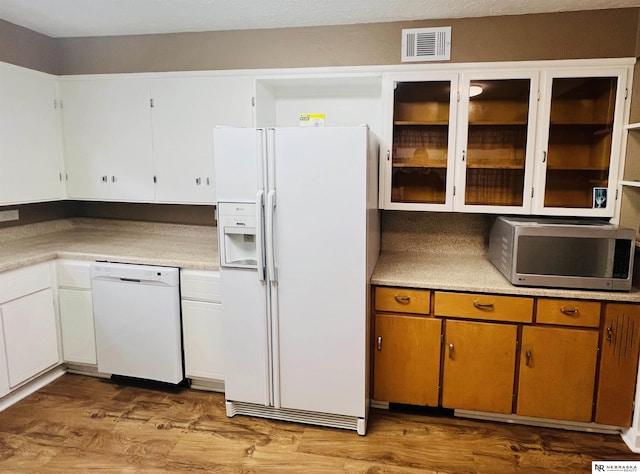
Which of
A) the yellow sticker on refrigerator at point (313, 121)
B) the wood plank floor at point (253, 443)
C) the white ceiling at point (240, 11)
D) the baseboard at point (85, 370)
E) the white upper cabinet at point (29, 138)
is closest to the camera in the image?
the wood plank floor at point (253, 443)

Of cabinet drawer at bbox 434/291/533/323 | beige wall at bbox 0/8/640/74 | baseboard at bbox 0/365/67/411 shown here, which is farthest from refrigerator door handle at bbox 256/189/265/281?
baseboard at bbox 0/365/67/411

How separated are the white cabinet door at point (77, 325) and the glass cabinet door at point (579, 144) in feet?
9.67

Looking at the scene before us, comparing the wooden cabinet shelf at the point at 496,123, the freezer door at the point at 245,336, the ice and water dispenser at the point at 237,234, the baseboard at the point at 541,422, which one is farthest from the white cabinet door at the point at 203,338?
the wooden cabinet shelf at the point at 496,123

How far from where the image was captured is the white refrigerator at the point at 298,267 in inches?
92.4

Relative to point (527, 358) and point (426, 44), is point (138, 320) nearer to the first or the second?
point (527, 358)

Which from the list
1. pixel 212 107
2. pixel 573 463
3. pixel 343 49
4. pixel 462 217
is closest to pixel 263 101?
pixel 212 107

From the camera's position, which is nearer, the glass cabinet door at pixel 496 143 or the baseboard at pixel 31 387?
the glass cabinet door at pixel 496 143

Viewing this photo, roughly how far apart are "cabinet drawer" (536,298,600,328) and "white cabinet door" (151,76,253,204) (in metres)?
2.09

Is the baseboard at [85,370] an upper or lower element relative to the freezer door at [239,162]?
lower

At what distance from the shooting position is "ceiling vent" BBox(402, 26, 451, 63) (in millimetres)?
2754

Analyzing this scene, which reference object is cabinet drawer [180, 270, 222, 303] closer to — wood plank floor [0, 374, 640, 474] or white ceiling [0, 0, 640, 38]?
wood plank floor [0, 374, 640, 474]

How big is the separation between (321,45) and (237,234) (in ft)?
4.48

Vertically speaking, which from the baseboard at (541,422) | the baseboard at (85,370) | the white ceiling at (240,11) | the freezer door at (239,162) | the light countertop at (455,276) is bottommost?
the baseboard at (541,422)

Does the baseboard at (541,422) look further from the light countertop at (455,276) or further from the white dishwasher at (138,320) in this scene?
the white dishwasher at (138,320)
